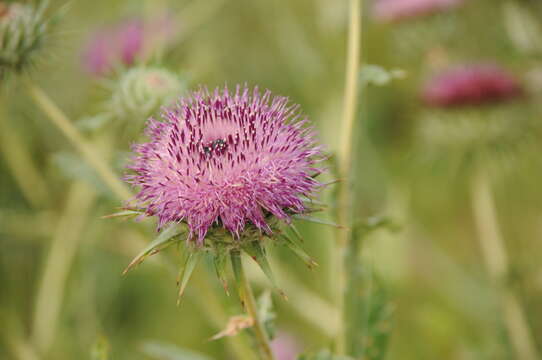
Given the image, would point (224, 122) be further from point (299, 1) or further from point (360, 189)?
point (299, 1)

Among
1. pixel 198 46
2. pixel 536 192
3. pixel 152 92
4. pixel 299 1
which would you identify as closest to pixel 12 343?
pixel 152 92

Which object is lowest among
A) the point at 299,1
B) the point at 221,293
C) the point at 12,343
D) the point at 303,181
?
the point at 12,343

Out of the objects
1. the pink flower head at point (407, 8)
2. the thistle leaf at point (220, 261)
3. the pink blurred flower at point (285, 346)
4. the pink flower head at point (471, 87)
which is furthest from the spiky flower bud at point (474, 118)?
the thistle leaf at point (220, 261)

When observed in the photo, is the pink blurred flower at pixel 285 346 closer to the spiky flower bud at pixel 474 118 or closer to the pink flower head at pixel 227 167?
the spiky flower bud at pixel 474 118

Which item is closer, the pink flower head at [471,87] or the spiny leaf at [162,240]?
the spiny leaf at [162,240]

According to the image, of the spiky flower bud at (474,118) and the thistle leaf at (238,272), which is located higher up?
the spiky flower bud at (474,118)

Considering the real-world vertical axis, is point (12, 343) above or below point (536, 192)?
below
